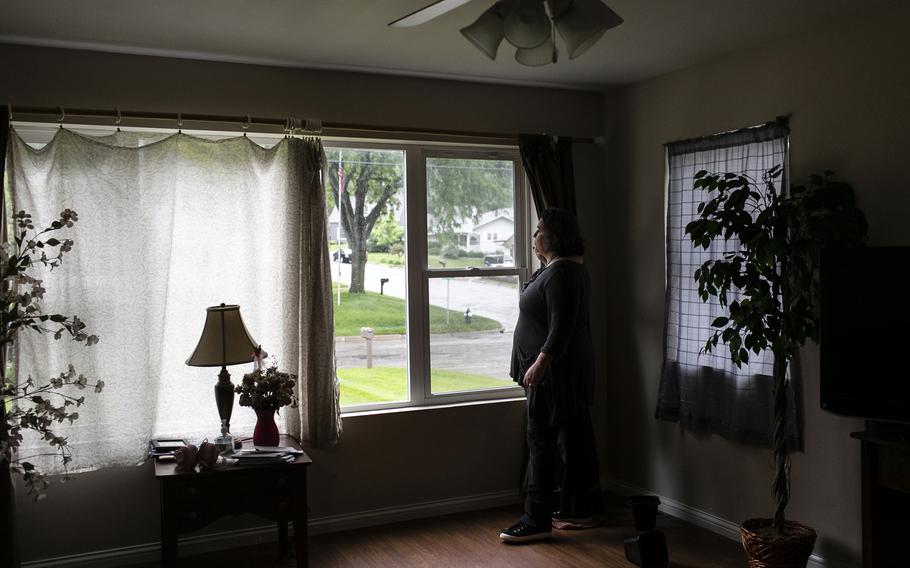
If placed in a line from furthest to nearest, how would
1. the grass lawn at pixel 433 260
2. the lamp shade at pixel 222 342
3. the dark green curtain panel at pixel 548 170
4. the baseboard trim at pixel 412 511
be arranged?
the dark green curtain panel at pixel 548 170 < the grass lawn at pixel 433 260 < the baseboard trim at pixel 412 511 < the lamp shade at pixel 222 342

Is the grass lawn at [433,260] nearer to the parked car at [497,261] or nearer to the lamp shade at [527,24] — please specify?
the parked car at [497,261]

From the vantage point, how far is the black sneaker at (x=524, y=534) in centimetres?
405

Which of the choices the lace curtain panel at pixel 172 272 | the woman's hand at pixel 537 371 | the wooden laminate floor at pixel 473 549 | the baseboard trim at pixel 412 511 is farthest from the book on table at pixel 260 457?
the woman's hand at pixel 537 371

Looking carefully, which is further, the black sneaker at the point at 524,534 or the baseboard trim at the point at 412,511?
the baseboard trim at the point at 412,511

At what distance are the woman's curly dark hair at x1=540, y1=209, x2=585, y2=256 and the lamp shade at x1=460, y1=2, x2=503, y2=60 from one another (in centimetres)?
173

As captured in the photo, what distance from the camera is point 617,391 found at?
493 centimetres

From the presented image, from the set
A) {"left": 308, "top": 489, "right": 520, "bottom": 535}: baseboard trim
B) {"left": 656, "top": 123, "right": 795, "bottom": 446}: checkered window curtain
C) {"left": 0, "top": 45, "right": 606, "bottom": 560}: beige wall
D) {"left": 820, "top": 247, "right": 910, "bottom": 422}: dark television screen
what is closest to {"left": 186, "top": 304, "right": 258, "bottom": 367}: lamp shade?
{"left": 0, "top": 45, "right": 606, "bottom": 560}: beige wall

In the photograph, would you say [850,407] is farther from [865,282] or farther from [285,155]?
[285,155]

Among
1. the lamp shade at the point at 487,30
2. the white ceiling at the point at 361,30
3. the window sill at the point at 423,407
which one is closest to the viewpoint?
the lamp shade at the point at 487,30

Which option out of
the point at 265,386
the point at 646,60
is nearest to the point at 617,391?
the point at 646,60

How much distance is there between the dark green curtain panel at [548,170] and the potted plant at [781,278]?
1235 mm

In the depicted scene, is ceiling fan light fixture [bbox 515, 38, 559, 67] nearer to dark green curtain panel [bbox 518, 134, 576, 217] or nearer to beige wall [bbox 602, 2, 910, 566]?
beige wall [bbox 602, 2, 910, 566]

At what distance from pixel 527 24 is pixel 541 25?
0.04 meters

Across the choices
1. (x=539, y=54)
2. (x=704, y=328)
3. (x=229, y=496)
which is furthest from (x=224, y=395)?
(x=704, y=328)
